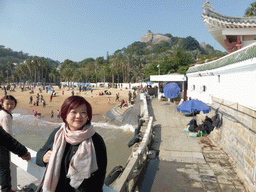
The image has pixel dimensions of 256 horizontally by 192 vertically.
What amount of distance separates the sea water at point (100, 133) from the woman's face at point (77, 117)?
8637 mm

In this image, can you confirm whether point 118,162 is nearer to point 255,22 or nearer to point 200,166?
point 200,166

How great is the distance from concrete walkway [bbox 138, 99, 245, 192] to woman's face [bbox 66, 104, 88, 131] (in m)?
4.12

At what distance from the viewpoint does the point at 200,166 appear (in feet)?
20.2

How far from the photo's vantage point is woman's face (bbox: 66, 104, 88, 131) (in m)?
1.75

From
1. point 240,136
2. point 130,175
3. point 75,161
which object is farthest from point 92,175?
point 240,136

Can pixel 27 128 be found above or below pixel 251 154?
below

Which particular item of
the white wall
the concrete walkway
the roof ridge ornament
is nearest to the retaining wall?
the white wall

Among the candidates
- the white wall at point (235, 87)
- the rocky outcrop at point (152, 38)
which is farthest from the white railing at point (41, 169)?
the rocky outcrop at point (152, 38)

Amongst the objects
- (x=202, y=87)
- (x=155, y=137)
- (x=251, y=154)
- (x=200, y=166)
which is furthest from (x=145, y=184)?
(x=202, y=87)

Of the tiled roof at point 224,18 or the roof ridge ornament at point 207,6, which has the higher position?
the roof ridge ornament at point 207,6

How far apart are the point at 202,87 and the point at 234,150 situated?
6.09 m

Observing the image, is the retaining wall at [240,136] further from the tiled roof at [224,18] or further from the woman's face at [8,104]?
the tiled roof at [224,18]

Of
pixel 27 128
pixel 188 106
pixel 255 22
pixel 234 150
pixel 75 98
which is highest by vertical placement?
pixel 255 22

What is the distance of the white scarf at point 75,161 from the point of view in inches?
64.2
